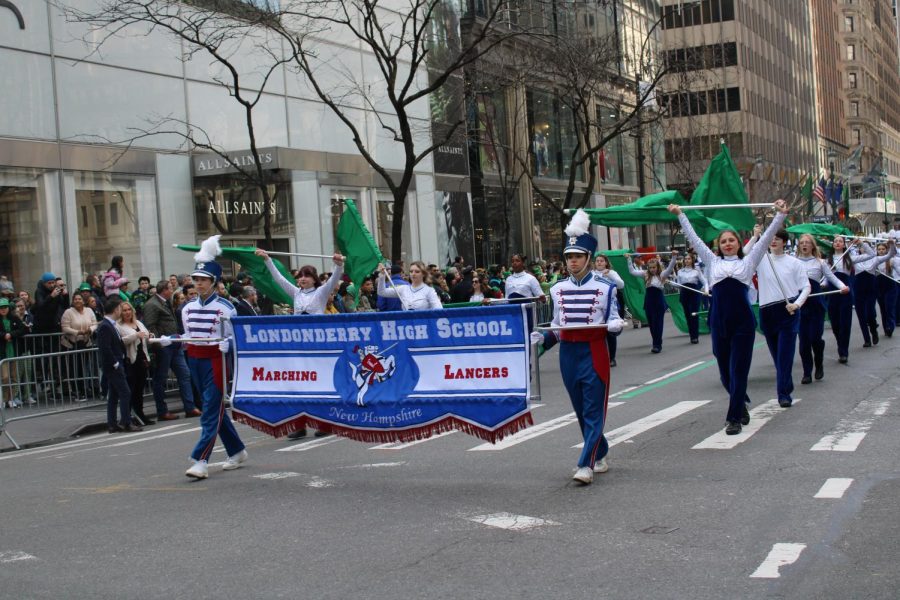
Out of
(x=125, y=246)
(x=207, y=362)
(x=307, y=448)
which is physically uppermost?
(x=125, y=246)

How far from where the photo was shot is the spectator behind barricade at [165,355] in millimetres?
16422

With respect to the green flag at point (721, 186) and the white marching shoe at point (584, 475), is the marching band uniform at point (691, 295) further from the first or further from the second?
the white marching shoe at point (584, 475)

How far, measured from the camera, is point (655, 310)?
21438 mm

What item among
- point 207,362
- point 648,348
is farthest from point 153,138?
point 207,362

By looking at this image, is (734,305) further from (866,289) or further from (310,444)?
(866,289)

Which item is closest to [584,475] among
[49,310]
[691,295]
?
[49,310]

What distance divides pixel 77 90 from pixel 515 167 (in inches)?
753

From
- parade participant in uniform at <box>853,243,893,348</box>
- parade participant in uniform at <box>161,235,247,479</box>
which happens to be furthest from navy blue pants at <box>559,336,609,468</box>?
parade participant in uniform at <box>853,243,893,348</box>

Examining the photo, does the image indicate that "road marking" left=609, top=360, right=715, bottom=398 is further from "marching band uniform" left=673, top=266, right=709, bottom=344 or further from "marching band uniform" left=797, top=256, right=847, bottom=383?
"marching band uniform" left=673, top=266, right=709, bottom=344

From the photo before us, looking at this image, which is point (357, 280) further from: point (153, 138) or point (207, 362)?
point (153, 138)

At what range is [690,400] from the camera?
1362 centimetres

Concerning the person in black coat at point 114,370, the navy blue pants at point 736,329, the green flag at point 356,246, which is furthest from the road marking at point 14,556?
the person in black coat at point 114,370

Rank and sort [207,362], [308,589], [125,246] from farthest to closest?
[125,246] → [207,362] → [308,589]

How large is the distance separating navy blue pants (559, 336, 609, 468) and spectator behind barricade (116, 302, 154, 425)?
8.11 meters
